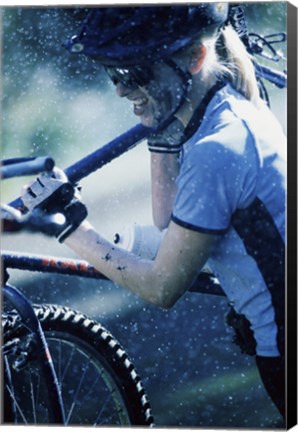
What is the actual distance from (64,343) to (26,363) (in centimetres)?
Result: 17

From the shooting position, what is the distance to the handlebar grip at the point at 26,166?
409cm

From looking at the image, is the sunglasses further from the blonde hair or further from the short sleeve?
the short sleeve

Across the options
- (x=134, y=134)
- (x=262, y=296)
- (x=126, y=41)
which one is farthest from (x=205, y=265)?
(x=126, y=41)

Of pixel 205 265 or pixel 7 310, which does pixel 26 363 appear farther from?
pixel 205 265

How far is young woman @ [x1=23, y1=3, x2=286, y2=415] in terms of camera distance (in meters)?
4.05

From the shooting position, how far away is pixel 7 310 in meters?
4.36

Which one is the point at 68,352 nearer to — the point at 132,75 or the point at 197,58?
the point at 132,75

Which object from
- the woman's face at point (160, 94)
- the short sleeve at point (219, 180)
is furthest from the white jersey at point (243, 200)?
the woman's face at point (160, 94)

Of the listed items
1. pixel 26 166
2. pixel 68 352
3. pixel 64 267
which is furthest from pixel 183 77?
pixel 68 352

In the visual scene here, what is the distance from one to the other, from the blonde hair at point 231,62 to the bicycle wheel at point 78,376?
100 cm

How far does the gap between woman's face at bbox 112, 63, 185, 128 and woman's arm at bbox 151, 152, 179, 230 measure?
0.13 meters

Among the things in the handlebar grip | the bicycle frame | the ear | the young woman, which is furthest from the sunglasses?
the bicycle frame

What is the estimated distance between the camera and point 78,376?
4.39 m

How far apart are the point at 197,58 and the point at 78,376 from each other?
4.13 feet
